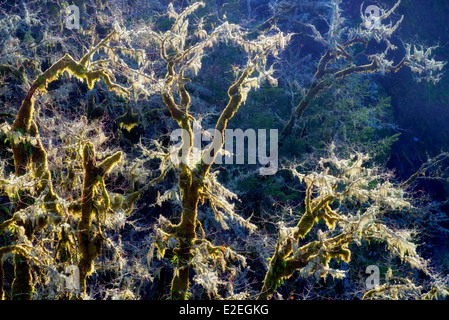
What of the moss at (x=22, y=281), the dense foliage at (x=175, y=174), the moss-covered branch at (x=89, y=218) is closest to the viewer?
the moss at (x=22, y=281)

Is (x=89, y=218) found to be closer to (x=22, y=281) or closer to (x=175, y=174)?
(x=22, y=281)

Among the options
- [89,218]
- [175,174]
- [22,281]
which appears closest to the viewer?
[22,281]

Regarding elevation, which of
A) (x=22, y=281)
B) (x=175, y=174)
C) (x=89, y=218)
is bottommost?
(x=22, y=281)

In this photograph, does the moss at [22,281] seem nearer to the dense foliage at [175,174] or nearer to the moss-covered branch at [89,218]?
the dense foliage at [175,174]

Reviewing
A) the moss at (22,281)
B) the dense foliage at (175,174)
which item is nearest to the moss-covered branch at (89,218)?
the dense foliage at (175,174)

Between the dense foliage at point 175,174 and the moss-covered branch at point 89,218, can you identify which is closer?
the dense foliage at point 175,174

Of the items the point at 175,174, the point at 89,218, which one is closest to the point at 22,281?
the point at 89,218

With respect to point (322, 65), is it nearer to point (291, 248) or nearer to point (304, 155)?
point (304, 155)

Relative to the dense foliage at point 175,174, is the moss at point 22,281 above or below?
below

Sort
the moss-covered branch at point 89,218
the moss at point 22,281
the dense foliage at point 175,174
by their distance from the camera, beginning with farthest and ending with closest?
the moss-covered branch at point 89,218, the dense foliage at point 175,174, the moss at point 22,281

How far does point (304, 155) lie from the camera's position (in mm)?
16016

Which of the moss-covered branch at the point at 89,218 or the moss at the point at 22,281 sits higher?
the moss-covered branch at the point at 89,218

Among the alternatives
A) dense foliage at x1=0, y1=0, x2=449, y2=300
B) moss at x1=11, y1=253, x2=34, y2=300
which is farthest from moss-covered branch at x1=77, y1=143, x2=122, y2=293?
moss at x1=11, y1=253, x2=34, y2=300
